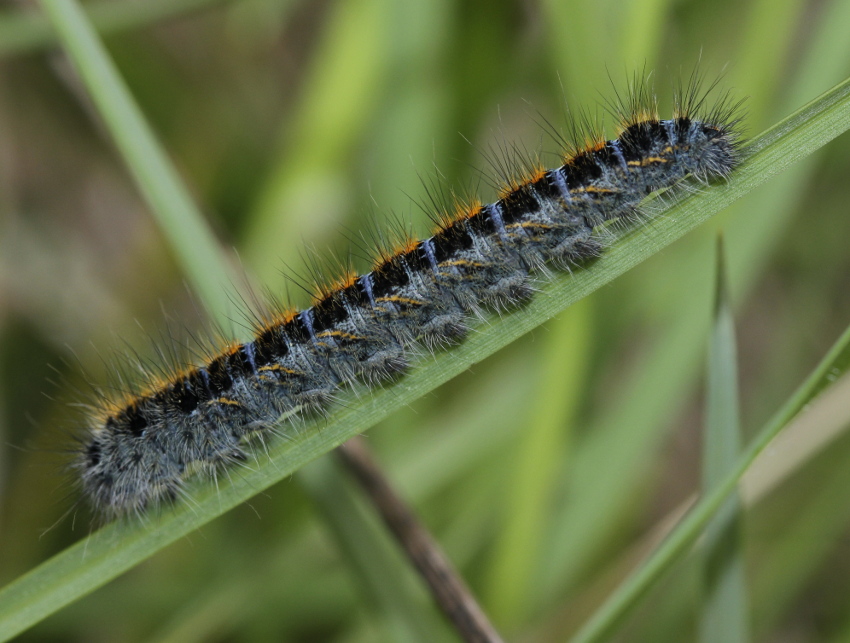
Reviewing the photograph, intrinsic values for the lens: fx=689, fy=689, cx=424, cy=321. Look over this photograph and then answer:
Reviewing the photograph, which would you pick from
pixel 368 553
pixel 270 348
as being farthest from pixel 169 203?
pixel 368 553

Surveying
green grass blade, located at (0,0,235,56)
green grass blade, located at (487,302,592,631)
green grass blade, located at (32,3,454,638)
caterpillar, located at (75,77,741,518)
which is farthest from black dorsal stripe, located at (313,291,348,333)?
green grass blade, located at (0,0,235,56)

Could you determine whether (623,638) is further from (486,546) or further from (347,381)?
(347,381)

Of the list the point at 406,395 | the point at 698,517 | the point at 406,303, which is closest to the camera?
the point at 698,517

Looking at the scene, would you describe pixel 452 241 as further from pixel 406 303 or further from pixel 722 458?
pixel 722 458

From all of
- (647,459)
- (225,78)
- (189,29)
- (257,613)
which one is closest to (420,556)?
(257,613)

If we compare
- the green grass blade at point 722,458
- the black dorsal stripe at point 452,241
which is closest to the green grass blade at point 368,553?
the black dorsal stripe at point 452,241

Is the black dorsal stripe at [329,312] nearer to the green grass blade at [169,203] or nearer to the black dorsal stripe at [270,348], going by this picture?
the black dorsal stripe at [270,348]
